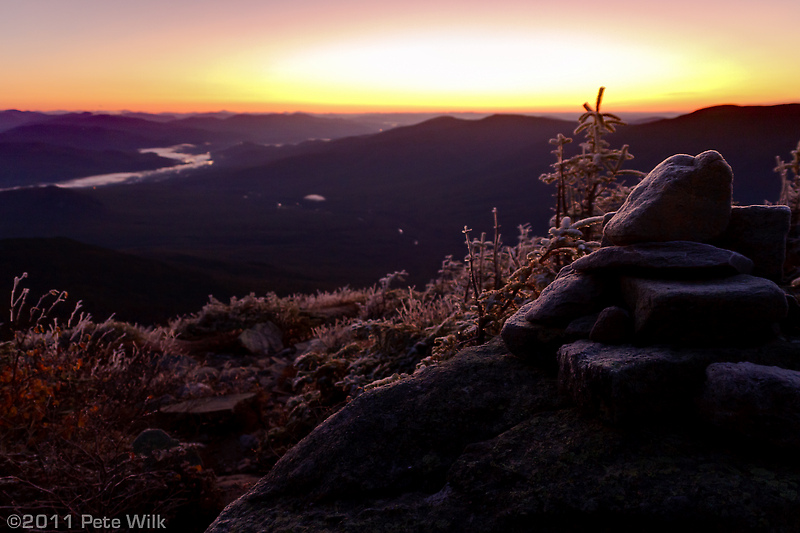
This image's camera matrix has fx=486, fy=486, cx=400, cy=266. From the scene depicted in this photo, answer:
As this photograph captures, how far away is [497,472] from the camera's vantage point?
5.65ft

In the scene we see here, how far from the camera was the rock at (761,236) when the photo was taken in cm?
202

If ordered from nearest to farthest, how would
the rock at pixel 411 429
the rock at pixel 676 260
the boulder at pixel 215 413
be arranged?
the rock at pixel 676 260 < the rock at pixel 411 429 < the boulder at pixel 215 413

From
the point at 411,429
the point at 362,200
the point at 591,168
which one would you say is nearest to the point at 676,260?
the point at 411,429

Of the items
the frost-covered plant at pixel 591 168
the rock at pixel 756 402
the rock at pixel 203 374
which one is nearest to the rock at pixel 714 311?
the rock at pixel 756 402

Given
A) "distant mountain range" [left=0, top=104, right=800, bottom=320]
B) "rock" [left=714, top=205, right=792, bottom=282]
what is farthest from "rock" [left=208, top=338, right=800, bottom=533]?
"distant mountain range" [left=0, top=104, right=800, bottom=320]

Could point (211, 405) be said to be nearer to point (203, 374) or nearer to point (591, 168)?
point (203, 374)

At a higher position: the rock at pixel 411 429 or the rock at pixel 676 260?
the rock at pixel 676 260

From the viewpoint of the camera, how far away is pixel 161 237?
106125mm

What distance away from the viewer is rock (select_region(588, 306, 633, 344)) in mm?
1810

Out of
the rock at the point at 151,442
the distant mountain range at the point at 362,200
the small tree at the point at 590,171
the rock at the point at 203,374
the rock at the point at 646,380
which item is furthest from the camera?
the distant mountain range at the point at 362,200

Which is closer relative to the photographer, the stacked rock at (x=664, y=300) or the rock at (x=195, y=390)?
the stacked rock at (x=664, y=300)

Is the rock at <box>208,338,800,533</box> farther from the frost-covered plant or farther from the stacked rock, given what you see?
the frost-covered plant

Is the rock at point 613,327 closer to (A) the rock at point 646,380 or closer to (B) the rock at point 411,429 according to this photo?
(A) the rock at point 646,380

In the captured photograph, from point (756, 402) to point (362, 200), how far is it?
5469 inches
